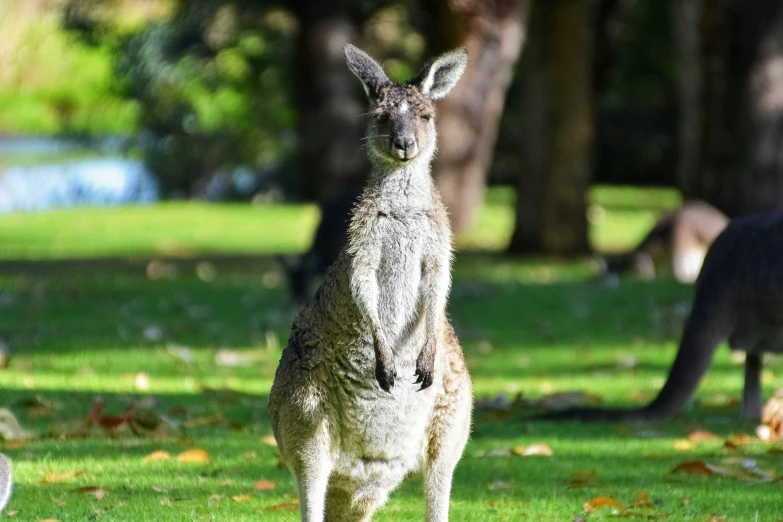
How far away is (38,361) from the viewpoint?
6.26m

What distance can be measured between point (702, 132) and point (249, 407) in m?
5.83

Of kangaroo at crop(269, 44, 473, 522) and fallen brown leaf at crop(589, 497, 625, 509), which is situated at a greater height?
kangaroo at crop(269, 44, 473, 522)

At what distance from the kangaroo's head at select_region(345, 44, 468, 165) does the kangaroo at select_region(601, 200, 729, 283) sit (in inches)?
253

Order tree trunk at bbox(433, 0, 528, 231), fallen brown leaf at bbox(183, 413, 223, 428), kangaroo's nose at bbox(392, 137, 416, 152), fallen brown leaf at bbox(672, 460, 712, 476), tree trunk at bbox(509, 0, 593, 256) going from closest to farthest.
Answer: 1. kangaroo's nose at bbox(392, 137, 416, 152)
2. fallen brown leaf at bbox(672, 460, 712, 476)
3. fallen brown leaf at bbox(183, 413, 223, 428)
4. tree trunk at bbox(433, 0, 528, 231)
5. tree trunk at bbox(509, 0, 593, 256)

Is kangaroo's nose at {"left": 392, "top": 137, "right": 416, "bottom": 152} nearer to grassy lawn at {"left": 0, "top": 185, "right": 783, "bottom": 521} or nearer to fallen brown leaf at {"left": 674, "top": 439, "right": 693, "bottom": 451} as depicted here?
grassy lawn at {"left": 0, "top": 185, "right": 783, "bottom": 521}

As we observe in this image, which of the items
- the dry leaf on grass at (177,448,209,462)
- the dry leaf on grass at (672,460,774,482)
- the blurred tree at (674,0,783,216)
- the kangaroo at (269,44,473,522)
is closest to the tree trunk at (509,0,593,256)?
the blurred tree at (674,0,783,216)

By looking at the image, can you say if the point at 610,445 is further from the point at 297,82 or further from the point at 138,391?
the point at 297,82

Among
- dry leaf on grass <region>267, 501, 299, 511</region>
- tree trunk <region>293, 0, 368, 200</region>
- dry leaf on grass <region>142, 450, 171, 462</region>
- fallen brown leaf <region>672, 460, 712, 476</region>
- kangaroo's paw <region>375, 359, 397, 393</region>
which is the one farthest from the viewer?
tree trunk <region>293, 0, 368, 200</region>

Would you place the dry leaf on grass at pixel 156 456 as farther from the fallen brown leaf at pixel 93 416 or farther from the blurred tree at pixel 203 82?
the blurred tree at pixel 203 82

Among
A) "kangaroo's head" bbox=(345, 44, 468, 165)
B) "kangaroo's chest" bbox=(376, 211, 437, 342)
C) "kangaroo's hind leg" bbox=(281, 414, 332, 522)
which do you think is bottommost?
"kangaroo's hind leg" bbox=(281, 414, 332, 522)

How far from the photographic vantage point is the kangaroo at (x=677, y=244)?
9633 millimetres

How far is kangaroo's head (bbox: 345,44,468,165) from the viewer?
10.7 ft

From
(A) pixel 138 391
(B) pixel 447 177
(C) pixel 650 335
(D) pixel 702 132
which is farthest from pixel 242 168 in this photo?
(A) pixel 138 391

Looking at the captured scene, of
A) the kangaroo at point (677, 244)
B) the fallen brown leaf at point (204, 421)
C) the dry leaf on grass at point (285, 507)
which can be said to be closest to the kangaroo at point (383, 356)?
the dry leaf on grass at point (285, 507)
